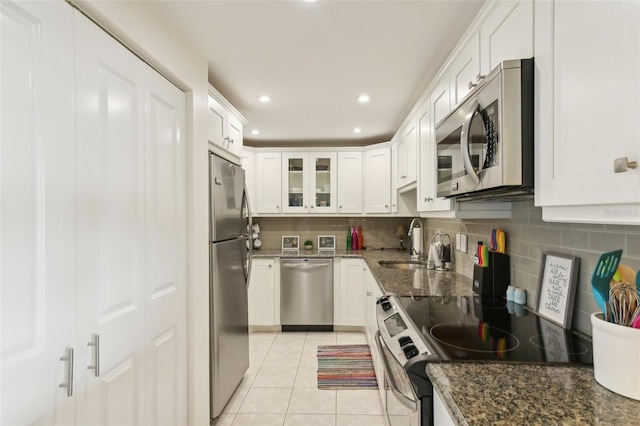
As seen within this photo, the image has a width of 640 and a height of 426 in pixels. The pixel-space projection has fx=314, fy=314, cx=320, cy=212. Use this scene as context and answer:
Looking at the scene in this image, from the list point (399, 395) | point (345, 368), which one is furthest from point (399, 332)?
point (345, 368)

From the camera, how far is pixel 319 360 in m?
3.05

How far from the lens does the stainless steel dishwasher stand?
3.80 meters

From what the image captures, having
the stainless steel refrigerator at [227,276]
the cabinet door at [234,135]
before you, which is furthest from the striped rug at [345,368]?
the cabinet door at [234,135]

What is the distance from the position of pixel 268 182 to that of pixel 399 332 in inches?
122

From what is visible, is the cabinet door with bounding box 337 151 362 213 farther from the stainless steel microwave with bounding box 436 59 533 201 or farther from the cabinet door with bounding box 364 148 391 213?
the stainless steel microwave with bounding box 436 59 533 201

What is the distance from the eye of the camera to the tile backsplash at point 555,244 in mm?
1057

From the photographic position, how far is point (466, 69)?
156 centimetres

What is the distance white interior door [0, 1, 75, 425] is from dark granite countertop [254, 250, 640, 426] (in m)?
1.13

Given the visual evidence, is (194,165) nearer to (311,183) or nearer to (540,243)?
(540,243)

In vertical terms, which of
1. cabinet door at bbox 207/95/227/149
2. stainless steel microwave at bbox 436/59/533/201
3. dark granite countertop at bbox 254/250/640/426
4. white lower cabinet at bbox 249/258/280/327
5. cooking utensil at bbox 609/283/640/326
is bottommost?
white lower cabinet at bbox 249/258/280/327

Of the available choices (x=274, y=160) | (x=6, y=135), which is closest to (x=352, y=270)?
(x=274, y=160)

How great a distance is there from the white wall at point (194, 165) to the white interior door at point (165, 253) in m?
0.04

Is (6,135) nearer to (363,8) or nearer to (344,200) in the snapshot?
(363,8)

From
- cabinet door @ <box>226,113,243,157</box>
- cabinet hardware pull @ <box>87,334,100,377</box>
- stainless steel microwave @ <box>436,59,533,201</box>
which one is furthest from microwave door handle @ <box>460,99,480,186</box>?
cabinet door @ <box>226,113,243,157</box>
